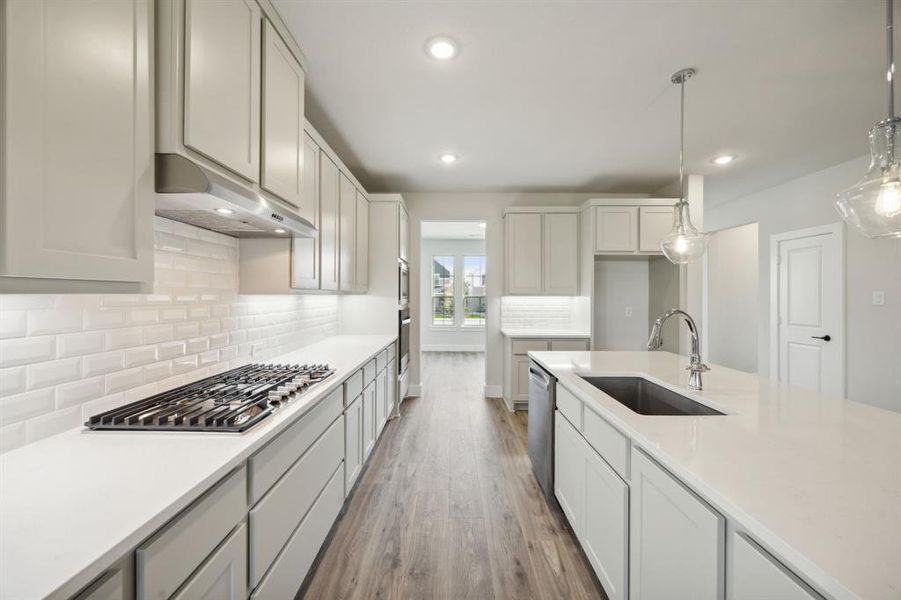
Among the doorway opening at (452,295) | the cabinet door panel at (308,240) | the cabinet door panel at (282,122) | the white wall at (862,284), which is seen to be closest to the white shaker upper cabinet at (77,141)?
the cabinet door panel at (282,122)

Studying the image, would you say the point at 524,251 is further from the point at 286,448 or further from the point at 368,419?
the point at 286,448

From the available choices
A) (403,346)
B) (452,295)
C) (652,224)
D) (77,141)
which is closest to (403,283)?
(403,346)

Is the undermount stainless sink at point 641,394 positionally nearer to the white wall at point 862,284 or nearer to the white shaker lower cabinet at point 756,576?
the white shaker lower cabinet at point 756,576

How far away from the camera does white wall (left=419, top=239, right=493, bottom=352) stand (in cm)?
879

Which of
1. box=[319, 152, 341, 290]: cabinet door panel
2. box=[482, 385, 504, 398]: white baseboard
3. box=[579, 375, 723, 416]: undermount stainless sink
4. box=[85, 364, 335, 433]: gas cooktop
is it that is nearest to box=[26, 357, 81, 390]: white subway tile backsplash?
box=[85, 364, 335, 433]: gas cooktop

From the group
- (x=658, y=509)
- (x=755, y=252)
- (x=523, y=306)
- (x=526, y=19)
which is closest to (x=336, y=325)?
(x=523, y=306)

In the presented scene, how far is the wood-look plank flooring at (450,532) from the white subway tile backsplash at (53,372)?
4.27 feet

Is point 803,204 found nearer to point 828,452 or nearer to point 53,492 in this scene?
point 828,452

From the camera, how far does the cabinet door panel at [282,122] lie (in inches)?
66.8

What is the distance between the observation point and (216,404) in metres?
1.38

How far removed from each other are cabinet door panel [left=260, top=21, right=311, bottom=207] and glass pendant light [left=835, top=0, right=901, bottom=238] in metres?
2.30

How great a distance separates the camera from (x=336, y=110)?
280cm

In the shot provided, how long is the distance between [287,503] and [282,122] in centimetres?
172

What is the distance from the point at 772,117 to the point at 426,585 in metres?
3.92
